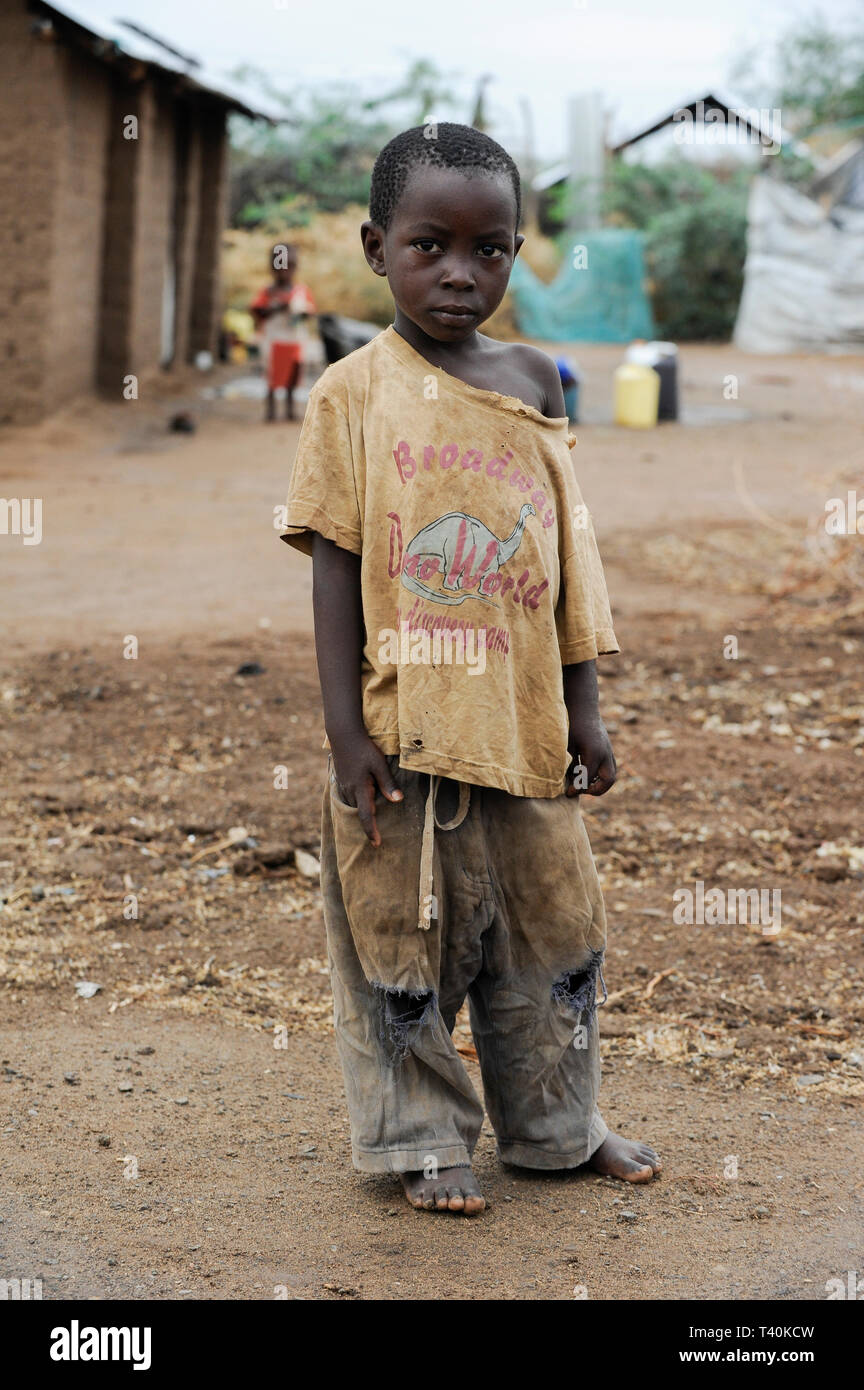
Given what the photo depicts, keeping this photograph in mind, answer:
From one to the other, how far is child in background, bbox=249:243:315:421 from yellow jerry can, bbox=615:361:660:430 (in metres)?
2.86

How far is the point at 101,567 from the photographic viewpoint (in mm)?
7043

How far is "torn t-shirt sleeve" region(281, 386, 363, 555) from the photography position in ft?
6.70

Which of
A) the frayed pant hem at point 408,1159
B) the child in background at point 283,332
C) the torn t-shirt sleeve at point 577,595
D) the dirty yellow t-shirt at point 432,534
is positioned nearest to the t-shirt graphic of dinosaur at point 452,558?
the dirty yellow t-shirt at point 432,534

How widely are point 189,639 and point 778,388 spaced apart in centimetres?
1143

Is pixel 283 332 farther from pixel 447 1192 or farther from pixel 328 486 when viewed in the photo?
pixel 447 1192

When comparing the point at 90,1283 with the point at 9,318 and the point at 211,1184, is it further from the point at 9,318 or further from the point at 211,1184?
the point at 9,318

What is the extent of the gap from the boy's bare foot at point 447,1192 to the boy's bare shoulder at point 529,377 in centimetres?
116

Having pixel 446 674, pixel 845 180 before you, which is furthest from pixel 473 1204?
pixel 845 180

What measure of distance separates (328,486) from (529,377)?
0.35 m

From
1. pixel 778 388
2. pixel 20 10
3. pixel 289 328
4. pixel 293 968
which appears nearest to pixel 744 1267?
pixel 293 968

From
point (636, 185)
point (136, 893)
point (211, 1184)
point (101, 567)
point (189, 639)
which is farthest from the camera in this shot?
point (636, 185)

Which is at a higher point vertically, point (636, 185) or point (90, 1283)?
point (636, 185)

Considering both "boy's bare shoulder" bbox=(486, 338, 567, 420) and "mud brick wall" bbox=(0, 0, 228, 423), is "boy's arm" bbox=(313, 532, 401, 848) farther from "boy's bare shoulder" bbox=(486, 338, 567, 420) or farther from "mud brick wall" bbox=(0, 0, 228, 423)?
"mud brick wall" bbox=(0, 0, 228, 423)

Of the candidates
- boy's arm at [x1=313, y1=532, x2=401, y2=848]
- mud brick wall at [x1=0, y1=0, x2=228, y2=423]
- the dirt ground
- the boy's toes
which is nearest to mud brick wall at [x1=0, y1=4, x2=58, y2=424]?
mud brick wall at [x1=0, y1=0, x2=228, y2=423]
